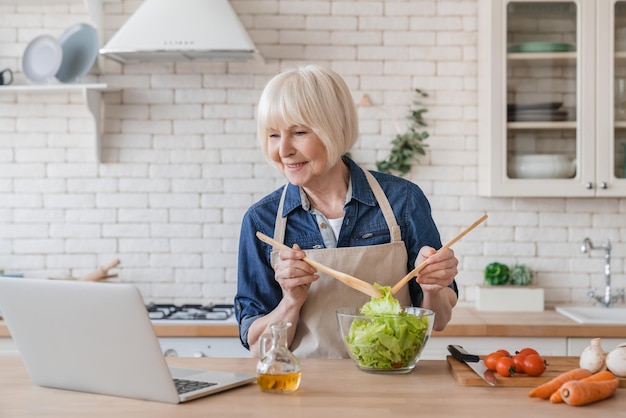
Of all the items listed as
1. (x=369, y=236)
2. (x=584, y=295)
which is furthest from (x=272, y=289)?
(x=584, y=295)

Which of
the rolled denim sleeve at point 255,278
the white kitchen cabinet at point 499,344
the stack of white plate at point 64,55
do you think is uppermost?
the stack of white plate at point 64,55

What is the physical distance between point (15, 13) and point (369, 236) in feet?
8.33

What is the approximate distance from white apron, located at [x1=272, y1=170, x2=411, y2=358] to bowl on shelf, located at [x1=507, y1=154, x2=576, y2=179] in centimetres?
151

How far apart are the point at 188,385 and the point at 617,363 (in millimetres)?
991

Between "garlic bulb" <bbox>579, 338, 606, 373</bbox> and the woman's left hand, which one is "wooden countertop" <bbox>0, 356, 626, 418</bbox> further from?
the woman's left hand

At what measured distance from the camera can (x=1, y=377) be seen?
2.08 meters

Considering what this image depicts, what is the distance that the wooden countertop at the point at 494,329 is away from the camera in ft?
11.4

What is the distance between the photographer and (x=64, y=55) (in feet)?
13.2

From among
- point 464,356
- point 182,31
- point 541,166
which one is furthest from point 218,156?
point 464,356

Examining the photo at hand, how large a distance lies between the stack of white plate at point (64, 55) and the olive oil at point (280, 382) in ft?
8.48

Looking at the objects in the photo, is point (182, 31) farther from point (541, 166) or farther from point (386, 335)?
point (386, 335)

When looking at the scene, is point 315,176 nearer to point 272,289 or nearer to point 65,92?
point 272,289

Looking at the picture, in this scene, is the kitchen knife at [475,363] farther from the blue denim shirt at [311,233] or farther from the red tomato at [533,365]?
the blue denim shirt at [311,233]

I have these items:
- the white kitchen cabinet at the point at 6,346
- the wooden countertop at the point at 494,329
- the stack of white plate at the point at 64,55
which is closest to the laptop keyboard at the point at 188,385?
the wooden countertop at the point at 494,329
